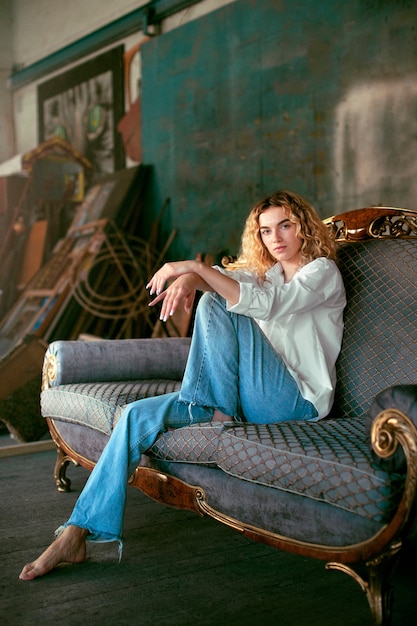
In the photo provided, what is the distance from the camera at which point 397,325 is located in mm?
2488

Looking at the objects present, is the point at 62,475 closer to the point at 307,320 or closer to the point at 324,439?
the point at 307,320

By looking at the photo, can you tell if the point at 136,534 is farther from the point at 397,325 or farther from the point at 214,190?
the point at 214,190

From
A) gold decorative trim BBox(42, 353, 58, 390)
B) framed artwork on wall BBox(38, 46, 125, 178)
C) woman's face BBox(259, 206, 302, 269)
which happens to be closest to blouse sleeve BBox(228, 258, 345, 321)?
woman's face BBox(259, 206, 302, 269)

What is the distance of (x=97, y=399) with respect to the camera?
8.84 feet

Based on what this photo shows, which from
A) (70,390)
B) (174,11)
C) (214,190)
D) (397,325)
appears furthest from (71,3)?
(397,325)

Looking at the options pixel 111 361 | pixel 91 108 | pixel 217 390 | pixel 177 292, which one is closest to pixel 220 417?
pixel 217 390

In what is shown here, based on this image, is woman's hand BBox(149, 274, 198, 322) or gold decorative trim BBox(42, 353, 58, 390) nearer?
woman's hand BBox(149, 274, 198, 322)

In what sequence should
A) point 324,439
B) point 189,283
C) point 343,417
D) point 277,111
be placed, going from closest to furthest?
point 324,439, point 189,283, point 343,417, point 277,111

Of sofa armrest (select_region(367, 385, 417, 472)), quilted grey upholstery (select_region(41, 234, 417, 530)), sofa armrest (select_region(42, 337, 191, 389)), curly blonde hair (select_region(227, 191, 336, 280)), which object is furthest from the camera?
sofa armrest (select_region(42, 337, 191, 389))

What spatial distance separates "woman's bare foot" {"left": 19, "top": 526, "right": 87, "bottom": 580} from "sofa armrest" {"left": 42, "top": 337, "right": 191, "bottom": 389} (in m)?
1.01

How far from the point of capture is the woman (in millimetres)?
2162

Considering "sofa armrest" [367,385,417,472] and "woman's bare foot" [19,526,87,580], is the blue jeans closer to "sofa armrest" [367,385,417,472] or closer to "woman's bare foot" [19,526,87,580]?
"woman's bare foot" [19,526,87,580]

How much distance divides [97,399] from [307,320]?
0.88 m

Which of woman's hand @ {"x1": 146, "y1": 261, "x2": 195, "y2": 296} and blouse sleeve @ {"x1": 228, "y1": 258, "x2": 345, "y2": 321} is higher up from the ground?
woman's hand @ {"x1": 146, "y1": 261, "x2": 195, "y2": 296}
